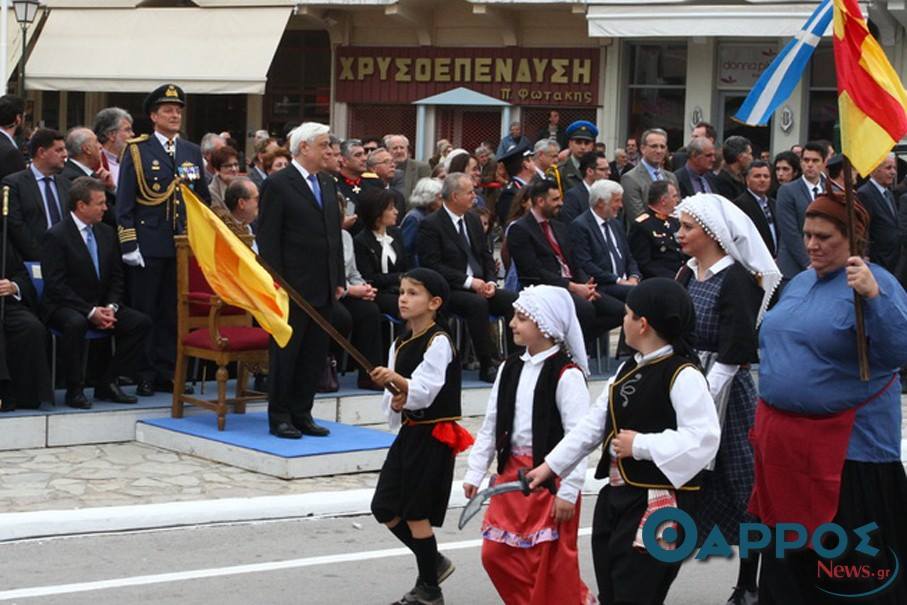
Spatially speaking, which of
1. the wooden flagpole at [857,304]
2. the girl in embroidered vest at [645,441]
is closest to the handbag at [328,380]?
the girl in embroidered vest at [645,441]

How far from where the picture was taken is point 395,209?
13281 mm

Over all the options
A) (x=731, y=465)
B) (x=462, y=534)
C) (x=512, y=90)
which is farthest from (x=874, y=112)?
(x=512, y=90)

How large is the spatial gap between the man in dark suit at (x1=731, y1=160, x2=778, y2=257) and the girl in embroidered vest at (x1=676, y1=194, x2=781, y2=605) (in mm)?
7308

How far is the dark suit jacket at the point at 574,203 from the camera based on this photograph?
15164 mm

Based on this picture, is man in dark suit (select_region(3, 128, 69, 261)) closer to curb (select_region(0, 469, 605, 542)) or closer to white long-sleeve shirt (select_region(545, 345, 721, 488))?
curb (select_region(0, 469, 605, 542))

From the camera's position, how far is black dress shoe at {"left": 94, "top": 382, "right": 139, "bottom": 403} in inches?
455

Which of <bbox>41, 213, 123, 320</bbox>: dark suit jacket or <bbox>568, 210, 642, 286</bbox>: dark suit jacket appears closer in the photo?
<bbox>41, 213, 123, 320</bbox>: dark suit jacket

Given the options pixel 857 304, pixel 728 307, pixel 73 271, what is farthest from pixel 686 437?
pixel 73 271

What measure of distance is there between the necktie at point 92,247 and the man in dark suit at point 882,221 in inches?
274

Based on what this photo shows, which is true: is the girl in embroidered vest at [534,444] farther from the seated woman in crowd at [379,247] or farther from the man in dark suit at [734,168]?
the man in dark suit at [734,168]

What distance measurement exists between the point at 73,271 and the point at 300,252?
1.67 meters

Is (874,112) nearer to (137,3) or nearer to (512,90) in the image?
(512,90)

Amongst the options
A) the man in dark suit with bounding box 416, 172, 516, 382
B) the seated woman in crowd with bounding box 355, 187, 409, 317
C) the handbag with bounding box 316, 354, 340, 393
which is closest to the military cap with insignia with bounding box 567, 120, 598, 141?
the man in dark suit with bounding box 416, 172, 516, 382

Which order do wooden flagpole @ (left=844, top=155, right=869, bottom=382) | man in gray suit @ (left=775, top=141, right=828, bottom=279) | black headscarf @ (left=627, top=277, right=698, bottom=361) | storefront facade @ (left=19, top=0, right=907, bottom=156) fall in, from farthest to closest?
storefront facade @ (left=19, top=0, right=907, bottom=156) → man in gray suit @ (left=775, top=141, right=828, bottom=279) → black headscarf @ (left=627, top=277, right=698, bottom=361) → wooden flagpole @ (left=844, top=155, right=869, bottom=382)
